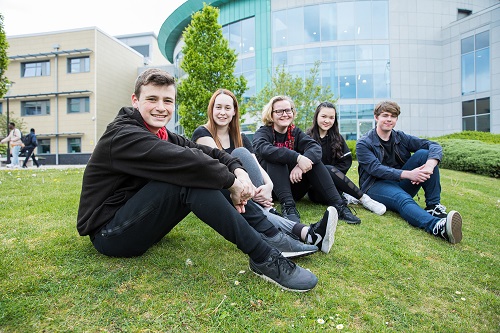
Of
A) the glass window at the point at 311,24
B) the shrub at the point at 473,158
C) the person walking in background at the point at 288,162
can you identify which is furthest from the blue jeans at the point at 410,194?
the glass window at the point at 311,24

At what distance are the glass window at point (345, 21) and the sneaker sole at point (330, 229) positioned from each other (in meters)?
23.7

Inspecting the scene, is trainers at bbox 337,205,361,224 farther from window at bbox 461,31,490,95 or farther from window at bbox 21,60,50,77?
window at bbox 21,60,50,77

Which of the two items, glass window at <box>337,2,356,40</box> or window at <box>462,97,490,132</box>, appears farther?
glass window at <box>337,2,356,40</box>

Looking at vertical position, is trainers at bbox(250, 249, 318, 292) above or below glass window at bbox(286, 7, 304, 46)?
below

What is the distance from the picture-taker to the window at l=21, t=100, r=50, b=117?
31.7m

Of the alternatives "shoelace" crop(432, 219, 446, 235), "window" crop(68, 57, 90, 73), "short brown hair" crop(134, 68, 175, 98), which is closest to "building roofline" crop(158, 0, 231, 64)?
"window" crop(68, 57, 90, 73)

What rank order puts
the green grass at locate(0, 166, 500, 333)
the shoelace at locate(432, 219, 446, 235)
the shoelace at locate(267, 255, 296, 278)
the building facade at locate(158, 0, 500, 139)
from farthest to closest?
the building facade at locate(158, 0, 500, 139) → the shoelace at locate(432, 219, 446, 235) → the shoelace at locate(267, 255, 296, 278) → the green grass at locate(0, 166, 500, 333)

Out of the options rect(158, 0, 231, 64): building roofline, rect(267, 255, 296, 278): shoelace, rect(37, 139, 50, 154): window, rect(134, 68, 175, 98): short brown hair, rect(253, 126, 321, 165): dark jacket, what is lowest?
rect(267, 255, 296, 278): shoelace

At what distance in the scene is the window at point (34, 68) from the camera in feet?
104

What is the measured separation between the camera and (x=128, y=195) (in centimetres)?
226

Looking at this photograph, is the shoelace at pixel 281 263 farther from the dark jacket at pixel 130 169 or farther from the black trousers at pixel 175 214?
the dark jacket at pixel 130 169

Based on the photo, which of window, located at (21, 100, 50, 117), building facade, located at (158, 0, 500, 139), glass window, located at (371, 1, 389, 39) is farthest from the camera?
window, located at (21, 100, 50, 117)

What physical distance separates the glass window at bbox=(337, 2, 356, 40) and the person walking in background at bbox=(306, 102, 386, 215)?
2146cm

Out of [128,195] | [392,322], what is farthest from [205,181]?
[392,322]
